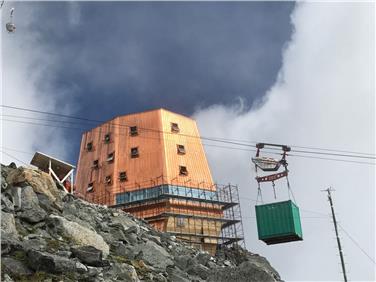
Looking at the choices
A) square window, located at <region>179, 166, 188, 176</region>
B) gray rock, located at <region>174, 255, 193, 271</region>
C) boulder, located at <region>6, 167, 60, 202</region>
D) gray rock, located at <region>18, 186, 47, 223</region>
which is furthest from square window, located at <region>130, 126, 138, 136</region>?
gray rock, located at <region>18, 186, 47, 223</region>

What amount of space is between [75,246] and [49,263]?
349 cm

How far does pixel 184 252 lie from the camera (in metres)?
34.3

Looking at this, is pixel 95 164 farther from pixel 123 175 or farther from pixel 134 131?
pixel 134 131

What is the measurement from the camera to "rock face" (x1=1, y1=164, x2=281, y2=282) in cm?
1945

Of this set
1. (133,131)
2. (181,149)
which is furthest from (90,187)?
(181,149)

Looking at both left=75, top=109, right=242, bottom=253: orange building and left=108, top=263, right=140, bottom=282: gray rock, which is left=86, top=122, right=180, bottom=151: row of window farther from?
left=108, top=263, right=140, bottom=282: gray rock

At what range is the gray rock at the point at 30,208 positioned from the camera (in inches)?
995

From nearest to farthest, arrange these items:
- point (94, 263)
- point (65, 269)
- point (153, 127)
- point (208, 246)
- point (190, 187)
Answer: point (65, 269) < point (94, 263) < point (208, 246) < point (190, 187) < point (153, 127)

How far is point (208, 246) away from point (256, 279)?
31439 millimetres

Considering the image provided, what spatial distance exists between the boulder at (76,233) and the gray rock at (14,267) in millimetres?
5310

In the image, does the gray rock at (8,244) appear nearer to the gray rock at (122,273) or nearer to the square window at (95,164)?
the gray rock at (122,273)

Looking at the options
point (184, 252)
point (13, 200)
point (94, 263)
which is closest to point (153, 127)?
point (184, 252)

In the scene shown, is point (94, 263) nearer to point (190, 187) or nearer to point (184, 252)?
point (184, 252)

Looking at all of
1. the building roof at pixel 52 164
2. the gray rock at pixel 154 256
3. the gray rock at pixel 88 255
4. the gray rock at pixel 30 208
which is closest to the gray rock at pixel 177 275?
the gray rock at pixel 154 256
